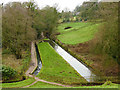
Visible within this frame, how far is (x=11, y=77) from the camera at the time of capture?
19.3 meters

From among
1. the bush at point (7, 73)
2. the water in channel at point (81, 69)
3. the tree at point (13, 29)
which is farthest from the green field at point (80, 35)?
the bush at point (7, 73)

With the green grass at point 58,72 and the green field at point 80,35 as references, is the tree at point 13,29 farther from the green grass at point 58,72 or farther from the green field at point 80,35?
the green field at point 80,35

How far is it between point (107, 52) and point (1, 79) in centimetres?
1788

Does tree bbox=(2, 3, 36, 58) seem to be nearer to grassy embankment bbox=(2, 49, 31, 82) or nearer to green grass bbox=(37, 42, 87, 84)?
grassy embankment bbox=(2, 49, 31, 82)

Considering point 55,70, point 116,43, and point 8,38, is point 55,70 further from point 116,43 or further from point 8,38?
point 8,38

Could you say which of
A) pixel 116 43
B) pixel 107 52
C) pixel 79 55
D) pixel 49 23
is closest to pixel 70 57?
pixel 79 55

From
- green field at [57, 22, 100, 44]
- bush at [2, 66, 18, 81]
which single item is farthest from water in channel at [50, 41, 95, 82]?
green field at [57, 22, 100, 44]


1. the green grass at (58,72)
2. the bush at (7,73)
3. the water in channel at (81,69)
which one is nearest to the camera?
the bush at (7,73)

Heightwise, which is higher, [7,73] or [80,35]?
[80,35]

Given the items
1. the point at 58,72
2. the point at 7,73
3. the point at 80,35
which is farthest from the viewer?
the point at 80,35

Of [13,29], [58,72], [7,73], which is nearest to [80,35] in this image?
[13,29]

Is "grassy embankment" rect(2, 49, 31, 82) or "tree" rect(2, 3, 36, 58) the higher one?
"tree" rect(2, 3, 36, 58)

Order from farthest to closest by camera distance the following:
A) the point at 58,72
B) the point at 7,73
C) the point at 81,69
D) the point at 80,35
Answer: the point at 80,35 < the point at 81,69 < the point at 58,72 < the point at 7,73

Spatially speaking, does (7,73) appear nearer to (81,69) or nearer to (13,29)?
(13,29)
